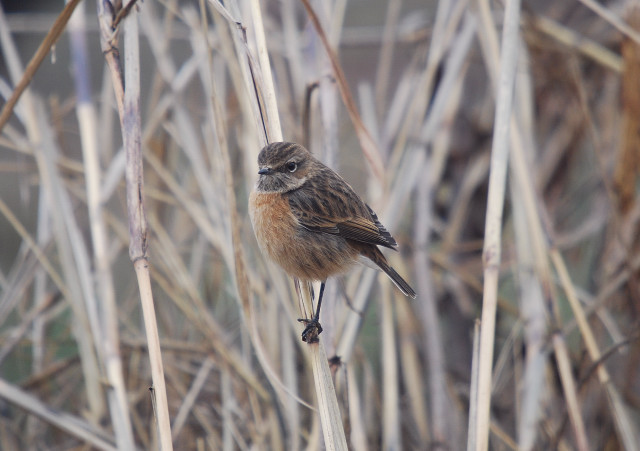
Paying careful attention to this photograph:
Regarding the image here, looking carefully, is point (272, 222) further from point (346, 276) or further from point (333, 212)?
point (346, 276)

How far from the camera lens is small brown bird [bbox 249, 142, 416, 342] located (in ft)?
10.2

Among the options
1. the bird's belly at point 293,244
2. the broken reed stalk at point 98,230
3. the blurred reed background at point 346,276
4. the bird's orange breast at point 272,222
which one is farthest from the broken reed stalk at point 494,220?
the broken reed stalk at point 98,230

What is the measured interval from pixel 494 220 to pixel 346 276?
1745 mm

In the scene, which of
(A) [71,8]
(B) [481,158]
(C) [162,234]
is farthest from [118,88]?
(B) [481,158]

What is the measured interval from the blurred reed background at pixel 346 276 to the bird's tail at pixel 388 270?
0.24m

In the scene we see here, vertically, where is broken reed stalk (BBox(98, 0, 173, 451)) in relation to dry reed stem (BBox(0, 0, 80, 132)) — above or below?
below

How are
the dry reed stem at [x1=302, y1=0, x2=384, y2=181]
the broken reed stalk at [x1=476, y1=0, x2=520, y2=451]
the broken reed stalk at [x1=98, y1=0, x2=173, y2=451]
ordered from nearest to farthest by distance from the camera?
the broken reed stalk at [x1=98, y1=0, x2=173, y2=451], the broken reed stalk at [x1=476, y1=0, x2=520, y2=451], the dry reed stem at [x1=302, y1=0, x2=384, y2=181]

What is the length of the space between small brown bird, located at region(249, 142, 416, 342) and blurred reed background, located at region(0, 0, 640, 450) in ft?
0.56

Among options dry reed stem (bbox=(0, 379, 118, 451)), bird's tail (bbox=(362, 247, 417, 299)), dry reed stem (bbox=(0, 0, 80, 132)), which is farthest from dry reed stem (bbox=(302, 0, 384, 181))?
dry reed stem (bbox=(0, 379, 118, 451))

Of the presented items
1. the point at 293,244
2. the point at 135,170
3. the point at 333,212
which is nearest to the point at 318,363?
the point at 293,244

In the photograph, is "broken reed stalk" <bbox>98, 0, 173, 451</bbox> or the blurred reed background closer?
"broken reed stalk" <bbox>98, 0, 173, 451</bbox>

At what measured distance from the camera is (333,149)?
3229mm

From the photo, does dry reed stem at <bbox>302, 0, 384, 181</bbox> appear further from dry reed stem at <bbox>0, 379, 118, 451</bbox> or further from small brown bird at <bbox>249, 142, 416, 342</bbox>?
dry reed stem at <bbox>0, 379, 118, 451</bbox>

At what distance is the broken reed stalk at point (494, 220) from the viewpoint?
251 cm
